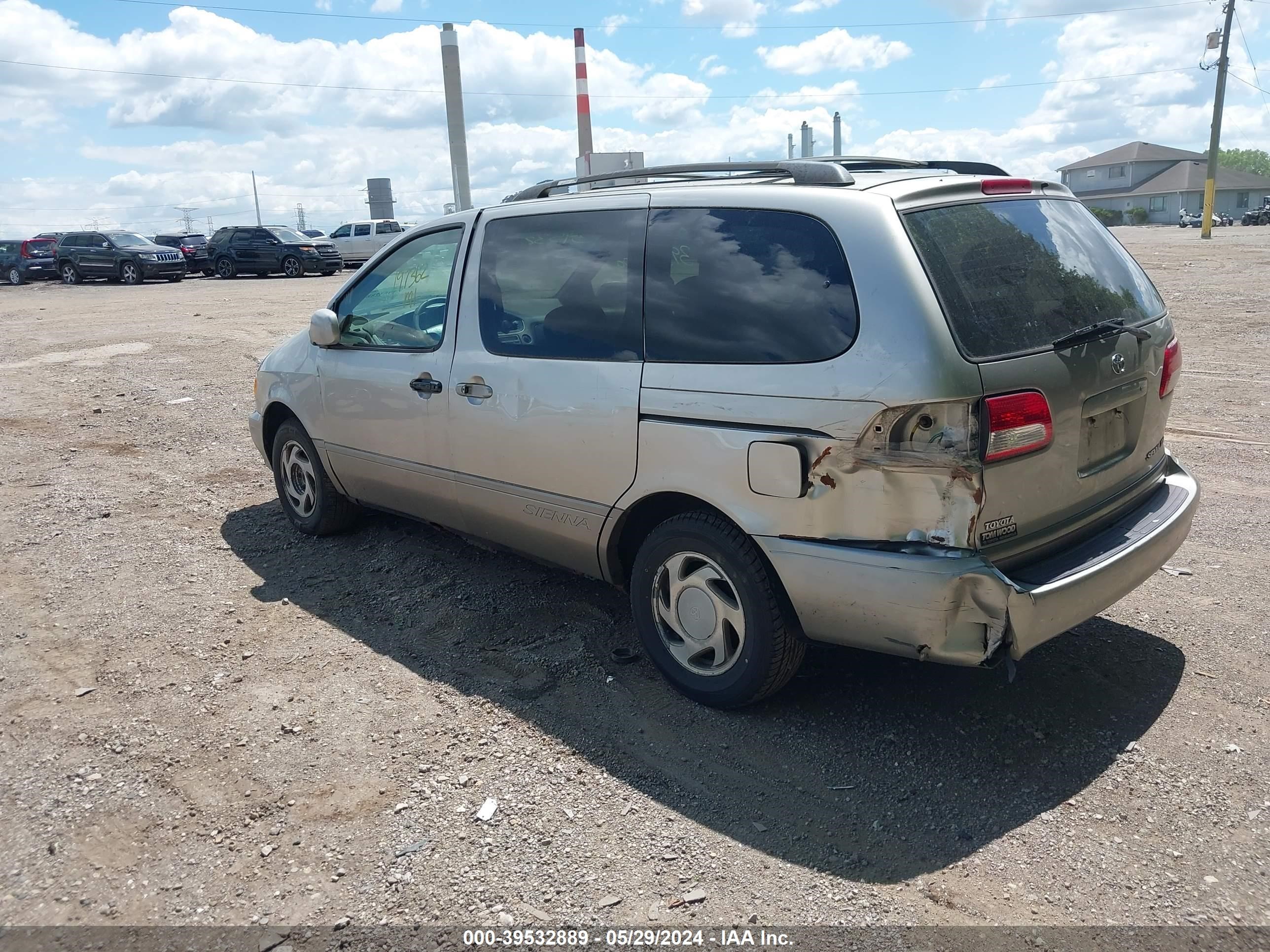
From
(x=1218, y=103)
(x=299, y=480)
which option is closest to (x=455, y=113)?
(x=1218, y=103)

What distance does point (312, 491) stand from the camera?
5.82 m

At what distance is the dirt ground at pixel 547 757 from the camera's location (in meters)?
2.82

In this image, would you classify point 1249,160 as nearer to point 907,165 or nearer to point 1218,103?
point 1218,103

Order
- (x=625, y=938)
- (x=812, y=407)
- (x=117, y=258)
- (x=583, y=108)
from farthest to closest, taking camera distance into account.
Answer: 1. (x=583, y=108)
2. (x=117, y=258)
3. (x=812, y=407)
4. (x=625, y=938)

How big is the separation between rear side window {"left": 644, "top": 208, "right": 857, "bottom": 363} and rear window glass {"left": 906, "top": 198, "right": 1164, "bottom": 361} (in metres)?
0.32

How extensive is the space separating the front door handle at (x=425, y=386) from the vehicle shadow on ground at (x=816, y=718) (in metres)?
1.03

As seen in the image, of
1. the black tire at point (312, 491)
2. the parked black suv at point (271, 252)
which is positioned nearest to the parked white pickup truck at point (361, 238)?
the parked black suv at point (271, 252)

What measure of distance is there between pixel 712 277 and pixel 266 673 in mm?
2498

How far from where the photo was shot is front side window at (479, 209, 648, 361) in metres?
3.89

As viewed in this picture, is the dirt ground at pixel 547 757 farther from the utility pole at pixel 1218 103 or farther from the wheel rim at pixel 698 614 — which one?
the utility pole at pixel 1218 103

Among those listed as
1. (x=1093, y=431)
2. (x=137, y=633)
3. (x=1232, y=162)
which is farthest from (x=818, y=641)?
(x=1232, y=162)

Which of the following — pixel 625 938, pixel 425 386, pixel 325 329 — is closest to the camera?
pixel 625 938

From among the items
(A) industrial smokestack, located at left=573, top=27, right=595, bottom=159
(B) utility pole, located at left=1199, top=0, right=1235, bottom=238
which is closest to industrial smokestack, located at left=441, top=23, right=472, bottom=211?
(A) industrial smokestack, located at left=573, top=27, right=595, bottom=159

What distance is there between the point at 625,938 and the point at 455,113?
56.8 meters
